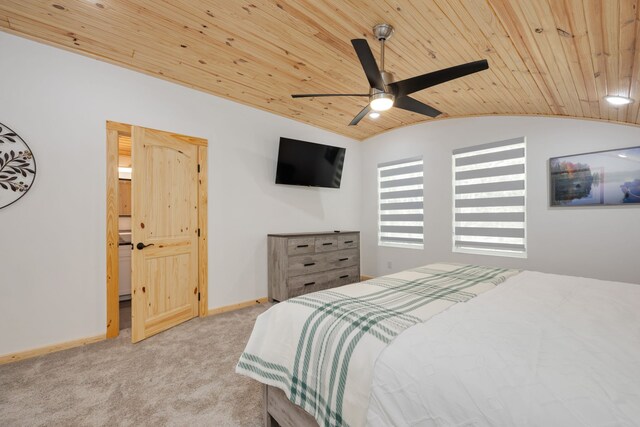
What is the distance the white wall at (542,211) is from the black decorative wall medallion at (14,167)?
4.62 metres

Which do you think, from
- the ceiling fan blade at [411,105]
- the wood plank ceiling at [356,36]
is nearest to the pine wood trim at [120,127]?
the wood plank ceiling at [356,36]

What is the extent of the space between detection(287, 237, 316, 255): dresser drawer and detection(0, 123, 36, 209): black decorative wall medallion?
102 inches

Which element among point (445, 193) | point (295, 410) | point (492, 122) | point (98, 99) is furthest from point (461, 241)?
point (98, 99)

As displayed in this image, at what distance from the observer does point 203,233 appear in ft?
11.3

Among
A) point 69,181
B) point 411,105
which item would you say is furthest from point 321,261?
point 69,181

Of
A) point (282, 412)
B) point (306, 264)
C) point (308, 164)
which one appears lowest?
point (282, 412)

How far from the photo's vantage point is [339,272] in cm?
433

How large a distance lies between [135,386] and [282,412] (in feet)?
4.20

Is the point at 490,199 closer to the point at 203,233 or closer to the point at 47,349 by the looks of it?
the point at 203,233

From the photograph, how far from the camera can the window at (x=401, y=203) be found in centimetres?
468

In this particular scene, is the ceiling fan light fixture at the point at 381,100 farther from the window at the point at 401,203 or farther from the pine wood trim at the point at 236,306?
the pine wood trim at the point at 236,306

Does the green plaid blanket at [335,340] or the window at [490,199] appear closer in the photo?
the green plaid blanket at [335,340]

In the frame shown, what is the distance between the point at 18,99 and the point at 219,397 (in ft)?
9.85

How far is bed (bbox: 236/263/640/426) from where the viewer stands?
2.58ft
